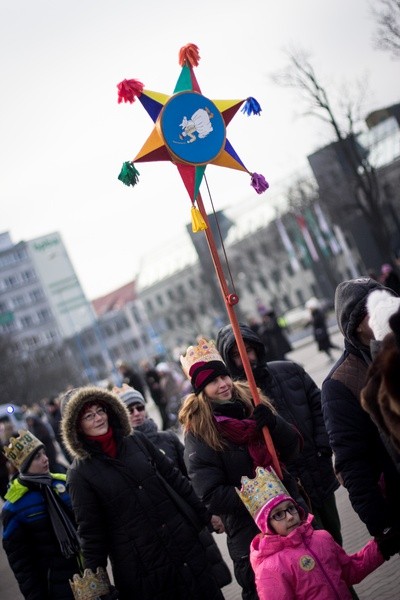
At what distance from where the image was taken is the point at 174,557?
4.76 meters

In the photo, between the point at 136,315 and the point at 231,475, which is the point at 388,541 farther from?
the point at 136,315

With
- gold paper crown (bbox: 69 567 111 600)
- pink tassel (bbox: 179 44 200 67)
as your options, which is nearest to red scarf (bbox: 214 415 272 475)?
gold paper crown (bbox: 69 567 111 600)

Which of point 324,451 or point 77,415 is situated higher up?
point 77,415

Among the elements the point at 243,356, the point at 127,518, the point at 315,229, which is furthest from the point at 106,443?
the point at 315,229

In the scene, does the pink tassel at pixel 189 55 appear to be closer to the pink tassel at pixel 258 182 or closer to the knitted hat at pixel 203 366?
the pink tassel at pixel 258 182

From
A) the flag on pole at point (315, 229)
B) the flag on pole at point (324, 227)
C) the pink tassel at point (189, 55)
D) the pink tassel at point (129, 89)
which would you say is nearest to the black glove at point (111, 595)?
the pink tassel at point (129, 89)

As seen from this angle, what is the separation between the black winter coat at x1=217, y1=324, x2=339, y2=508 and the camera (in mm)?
5109

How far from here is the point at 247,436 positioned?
14.8 ft

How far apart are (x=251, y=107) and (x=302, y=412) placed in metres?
2.01

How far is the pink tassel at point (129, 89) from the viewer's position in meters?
4.62

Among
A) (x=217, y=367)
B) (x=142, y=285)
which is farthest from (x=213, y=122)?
(x=142, y=285)

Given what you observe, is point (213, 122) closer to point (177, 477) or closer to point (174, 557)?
point (177, 477)

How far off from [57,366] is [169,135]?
6984cm

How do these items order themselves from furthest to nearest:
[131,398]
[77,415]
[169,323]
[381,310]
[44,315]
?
[44,315]
[169,323]
[131,398]
[77,415]
[381,310]
